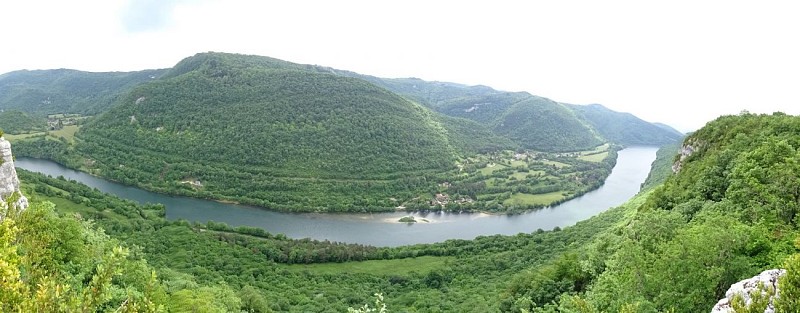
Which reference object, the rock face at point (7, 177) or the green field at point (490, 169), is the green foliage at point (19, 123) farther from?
the rock face at point (7, 177)

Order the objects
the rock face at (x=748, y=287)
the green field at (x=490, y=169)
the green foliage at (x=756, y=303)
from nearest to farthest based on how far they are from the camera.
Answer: the green foliage at (x=756, y=303) < the rock face at (x=748, y=287) < the green field at (x=490, y=169)

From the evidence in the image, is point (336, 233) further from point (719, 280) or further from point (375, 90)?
point (375, 90)

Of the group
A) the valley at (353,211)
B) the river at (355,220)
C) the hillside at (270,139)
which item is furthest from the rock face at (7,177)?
the hillside at (270,139)

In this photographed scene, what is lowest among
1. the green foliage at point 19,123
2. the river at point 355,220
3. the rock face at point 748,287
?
the river at point 355,220

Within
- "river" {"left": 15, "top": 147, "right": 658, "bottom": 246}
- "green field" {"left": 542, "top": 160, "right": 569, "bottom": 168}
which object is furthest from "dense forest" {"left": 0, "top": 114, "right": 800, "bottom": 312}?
"green field" {"left": 542, "top": 160, "right": 569, "bottom": 168}

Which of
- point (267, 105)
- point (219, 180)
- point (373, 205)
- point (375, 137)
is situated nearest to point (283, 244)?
point (373, 205)

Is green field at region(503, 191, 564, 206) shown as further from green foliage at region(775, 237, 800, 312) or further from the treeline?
green foliage at region(775, 237, 800, 312)
